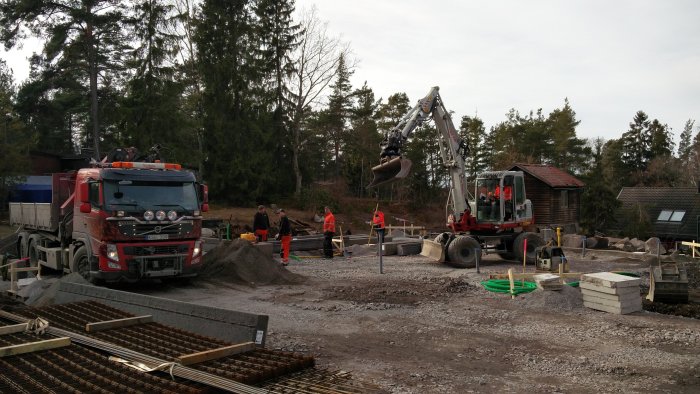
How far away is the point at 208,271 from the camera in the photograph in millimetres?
13633

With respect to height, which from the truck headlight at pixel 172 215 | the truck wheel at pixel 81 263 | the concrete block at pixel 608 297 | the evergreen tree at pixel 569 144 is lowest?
the concrete block at pixel 608 297

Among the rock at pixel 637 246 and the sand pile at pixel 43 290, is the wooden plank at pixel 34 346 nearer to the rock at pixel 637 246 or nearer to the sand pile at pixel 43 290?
the sand pile at pixel 43 290

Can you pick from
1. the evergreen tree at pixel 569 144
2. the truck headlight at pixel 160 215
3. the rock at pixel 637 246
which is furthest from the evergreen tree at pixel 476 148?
the truck headlight at pixel 160 215

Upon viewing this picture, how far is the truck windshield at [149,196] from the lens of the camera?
36.7 ft

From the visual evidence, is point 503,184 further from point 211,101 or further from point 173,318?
point 211,101

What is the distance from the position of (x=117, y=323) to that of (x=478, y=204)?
13420 millimetres

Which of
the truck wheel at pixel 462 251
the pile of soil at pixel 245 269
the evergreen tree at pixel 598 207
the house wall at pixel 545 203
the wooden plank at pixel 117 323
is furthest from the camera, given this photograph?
the evergreen tree at pixel 598 207

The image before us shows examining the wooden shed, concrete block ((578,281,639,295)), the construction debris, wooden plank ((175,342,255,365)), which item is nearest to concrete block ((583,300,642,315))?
the construction debris

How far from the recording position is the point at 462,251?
16875 millimetres

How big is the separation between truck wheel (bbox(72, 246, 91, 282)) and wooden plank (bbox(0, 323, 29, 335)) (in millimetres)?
5095

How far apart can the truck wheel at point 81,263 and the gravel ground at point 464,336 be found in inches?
58.3

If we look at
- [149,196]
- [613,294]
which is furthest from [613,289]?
[149,196]

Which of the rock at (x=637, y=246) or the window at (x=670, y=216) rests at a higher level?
the window at (x=670, y=216)

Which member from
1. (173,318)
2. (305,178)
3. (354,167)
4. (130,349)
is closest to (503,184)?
(173,318)
